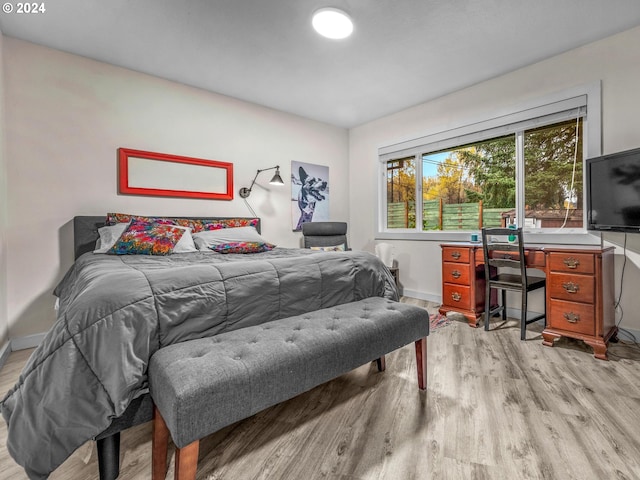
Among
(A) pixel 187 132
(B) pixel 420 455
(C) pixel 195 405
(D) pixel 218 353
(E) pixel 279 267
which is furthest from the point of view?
(A) pixel 187 132

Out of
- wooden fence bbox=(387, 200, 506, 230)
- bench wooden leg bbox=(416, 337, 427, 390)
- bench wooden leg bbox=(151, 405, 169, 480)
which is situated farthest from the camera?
wooden fence bbox=(387, 200, 506, 230)

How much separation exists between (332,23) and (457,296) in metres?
2.59

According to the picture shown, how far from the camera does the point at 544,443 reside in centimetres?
136

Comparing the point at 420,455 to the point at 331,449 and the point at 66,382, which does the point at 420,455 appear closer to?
the point at 331,449

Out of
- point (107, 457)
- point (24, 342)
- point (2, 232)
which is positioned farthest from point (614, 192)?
point (24, 342)

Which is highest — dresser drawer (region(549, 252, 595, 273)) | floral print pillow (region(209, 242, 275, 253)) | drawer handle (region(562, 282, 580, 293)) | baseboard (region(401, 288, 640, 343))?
floral print pillow (region(209, 242, 275, 253))

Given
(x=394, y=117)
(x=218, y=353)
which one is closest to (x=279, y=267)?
(x=218, y=353)

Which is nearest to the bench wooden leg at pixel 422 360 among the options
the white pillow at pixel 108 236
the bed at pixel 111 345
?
the bed at pixel 111 345

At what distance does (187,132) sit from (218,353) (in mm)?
2815

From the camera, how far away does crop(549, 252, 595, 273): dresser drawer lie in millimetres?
2287

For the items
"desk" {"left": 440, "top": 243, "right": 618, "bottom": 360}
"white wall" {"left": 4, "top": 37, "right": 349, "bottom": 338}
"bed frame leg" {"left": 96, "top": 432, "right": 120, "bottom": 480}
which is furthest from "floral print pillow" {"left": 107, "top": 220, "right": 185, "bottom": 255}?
"desk" {"left": 440, "top": 243, "right": 618, "bottom": 360}

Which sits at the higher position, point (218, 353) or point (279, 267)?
point (279, 267)

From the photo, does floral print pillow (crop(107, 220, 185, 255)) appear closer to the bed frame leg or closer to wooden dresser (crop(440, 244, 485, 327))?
the bed frame leg

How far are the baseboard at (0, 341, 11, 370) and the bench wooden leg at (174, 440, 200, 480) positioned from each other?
7.07 feet
